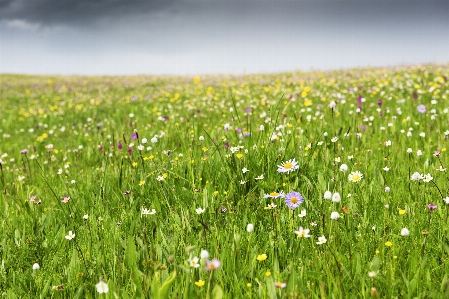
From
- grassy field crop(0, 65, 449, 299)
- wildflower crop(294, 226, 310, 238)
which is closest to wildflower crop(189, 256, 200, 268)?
grassy field crop(0, 65, 449, 299)

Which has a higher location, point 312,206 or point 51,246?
point 312,206

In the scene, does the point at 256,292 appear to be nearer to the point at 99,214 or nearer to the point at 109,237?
the point at 109,237

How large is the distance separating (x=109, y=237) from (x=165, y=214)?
19.7 inches

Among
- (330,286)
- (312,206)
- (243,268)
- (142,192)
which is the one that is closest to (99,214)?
(142,192)

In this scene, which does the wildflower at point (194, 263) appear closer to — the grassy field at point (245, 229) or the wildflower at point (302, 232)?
the grassy field at point (245, 229)

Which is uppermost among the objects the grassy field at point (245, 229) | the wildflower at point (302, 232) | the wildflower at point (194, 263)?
the wildflower at point (302, 232)

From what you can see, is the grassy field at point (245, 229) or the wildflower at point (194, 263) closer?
the wildflower at point (194, 263)

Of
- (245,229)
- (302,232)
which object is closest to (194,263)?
(302,232)

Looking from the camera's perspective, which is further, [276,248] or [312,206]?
[312,206]

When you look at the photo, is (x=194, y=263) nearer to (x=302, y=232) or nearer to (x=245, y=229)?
(x=302, y=232)

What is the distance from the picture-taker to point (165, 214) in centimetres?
306

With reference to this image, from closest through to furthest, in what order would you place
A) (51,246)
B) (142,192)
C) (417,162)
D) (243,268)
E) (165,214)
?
(243,268)
(51,246)
(165,214)
(142,192)
(417,162)

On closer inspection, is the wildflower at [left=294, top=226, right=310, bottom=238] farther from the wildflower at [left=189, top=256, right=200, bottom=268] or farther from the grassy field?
the wildflower at [left=189, top=256, right=200, bottom=268]

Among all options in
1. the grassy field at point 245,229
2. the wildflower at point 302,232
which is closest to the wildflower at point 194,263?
the grassy field at point 245,229
